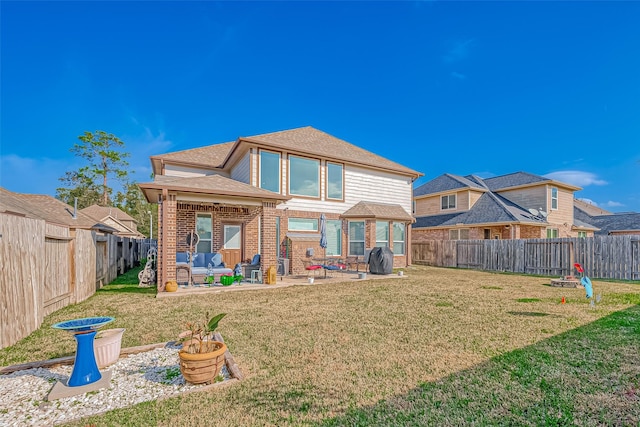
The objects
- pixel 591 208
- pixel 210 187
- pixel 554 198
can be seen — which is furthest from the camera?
pixel 591 208

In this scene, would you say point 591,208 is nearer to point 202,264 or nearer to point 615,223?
point 615,223

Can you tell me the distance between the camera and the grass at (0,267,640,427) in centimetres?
276

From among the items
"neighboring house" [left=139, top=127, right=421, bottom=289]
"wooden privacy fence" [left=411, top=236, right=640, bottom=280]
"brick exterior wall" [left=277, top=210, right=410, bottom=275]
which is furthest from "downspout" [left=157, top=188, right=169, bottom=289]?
"wooden privacy fence" [left=411, top=236, right=640, bottom=280]

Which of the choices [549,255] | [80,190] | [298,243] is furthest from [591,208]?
[80,190]

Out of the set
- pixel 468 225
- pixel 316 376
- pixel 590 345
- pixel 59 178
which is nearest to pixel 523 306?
pixel 590 345

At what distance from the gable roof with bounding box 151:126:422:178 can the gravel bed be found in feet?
33.7

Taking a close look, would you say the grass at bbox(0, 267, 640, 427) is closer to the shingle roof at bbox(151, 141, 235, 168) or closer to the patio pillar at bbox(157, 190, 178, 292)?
the patio pillar at bbox(157, 190, 178, 292)

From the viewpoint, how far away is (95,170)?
125ft

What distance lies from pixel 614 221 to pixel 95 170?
58399mm

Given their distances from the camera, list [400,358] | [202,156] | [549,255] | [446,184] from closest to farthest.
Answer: [400,358]
[549,255]
[202,156]
[446,184]

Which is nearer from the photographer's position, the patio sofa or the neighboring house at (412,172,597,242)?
the patio sofa

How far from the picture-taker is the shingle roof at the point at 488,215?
19.4m

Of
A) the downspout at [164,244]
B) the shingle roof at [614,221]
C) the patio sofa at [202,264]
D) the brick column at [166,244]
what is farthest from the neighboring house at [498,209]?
the downspout at [164,244]

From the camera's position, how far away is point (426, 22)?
17.8m
